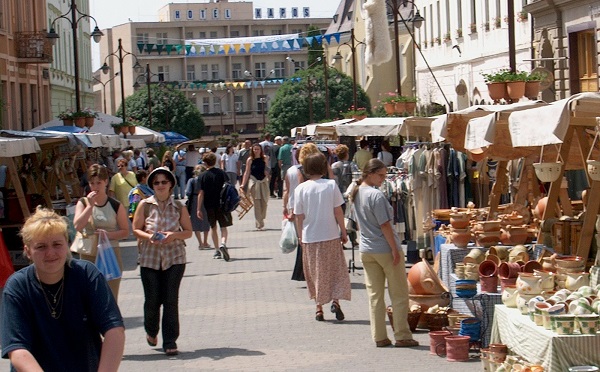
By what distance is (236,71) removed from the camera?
136m

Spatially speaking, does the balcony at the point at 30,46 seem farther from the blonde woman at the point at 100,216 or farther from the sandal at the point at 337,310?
the blonde woman at the point at 100,216

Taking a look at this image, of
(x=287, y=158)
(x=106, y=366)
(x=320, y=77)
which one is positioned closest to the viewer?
(x=106, y=366)

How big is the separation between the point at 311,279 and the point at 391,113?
16749 mm

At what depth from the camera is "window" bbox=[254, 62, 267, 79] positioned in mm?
136750

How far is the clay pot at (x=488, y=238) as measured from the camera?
1227 centimetres

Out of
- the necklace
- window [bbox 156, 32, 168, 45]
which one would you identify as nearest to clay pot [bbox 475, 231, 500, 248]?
A: the necklace

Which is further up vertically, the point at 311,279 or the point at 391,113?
the point at 391,113

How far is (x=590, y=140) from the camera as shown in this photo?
1200 centimetres

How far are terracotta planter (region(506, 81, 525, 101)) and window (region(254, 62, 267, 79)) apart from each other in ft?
391

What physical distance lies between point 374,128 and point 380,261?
11.1 m

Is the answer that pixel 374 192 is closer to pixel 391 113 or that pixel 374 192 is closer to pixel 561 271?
pixel 561 271

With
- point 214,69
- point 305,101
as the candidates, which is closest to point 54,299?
point 305,101

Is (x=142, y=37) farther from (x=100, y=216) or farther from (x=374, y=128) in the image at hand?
(x=100, y=216)

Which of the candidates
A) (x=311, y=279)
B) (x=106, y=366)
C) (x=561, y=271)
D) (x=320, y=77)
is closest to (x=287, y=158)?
(x=311, y=279)
